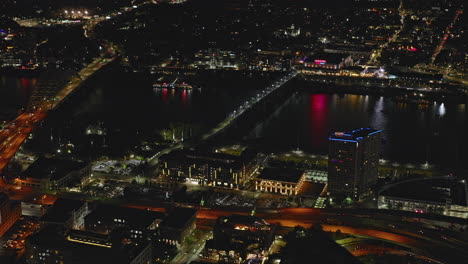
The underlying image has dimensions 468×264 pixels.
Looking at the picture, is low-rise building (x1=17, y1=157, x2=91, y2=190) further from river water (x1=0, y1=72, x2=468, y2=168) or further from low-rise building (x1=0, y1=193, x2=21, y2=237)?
river water (x1=0, y1=72, x2=468, y2=168)

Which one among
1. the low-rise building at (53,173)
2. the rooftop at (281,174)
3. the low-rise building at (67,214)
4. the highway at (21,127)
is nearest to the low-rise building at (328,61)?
the highway at (21,127)

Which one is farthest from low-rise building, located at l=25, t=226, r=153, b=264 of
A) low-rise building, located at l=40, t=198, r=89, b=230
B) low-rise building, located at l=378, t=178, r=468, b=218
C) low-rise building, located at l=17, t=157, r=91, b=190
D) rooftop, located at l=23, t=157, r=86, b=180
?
low-rise building, located at l=378, t=178, r=468, b=218

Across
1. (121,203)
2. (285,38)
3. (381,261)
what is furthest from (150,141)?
(285,38)

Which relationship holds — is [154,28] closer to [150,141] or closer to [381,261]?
[150,141]

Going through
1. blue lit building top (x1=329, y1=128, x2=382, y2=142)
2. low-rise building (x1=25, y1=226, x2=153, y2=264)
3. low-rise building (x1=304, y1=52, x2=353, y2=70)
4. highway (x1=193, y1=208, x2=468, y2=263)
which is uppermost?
low-rise building (x1=304, y1=52, x2=353, y2=70)

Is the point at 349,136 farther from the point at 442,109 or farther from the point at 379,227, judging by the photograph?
the point at 442,109

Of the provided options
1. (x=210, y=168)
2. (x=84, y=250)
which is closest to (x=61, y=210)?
(x=84, y=250)

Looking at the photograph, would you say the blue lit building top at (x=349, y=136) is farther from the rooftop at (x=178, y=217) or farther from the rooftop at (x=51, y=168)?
the rooftop at (x=51, y=168)
